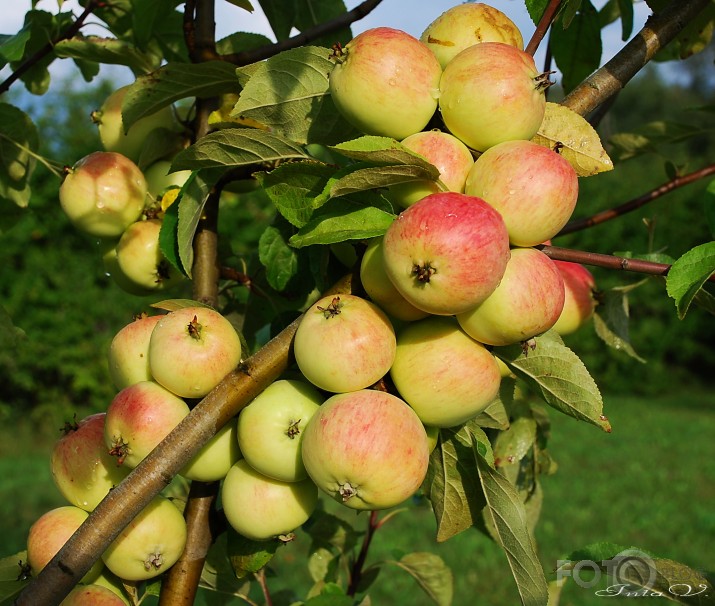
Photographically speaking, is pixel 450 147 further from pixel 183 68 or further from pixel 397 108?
pixel 183 68

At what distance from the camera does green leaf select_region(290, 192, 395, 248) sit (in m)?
0.83

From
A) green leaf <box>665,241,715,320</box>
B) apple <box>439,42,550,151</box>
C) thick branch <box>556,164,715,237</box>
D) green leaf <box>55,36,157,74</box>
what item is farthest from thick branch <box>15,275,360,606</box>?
thick branch <box>556,164,715,237</box>

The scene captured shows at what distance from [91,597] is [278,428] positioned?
335mm

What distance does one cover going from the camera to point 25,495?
221 inches

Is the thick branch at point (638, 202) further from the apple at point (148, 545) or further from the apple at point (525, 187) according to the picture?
the apple at point (148, 545)

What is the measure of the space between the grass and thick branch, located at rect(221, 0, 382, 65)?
2.72 m

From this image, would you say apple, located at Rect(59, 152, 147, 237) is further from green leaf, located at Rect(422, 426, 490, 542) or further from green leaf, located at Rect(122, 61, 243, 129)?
green leaf, located at Rect(422, 426, 490, 542)

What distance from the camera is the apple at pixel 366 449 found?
82 centimetres

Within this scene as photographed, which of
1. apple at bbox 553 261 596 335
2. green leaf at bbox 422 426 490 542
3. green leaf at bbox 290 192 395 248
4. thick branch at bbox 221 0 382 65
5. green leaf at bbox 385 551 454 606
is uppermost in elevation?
thick branch at bbox 221 0 382 65

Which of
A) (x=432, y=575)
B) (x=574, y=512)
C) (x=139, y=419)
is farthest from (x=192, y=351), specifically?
(x=574, y=512)

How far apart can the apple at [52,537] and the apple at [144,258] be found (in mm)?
394

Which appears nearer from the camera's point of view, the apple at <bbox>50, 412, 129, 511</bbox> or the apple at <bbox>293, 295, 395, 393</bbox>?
the apple at <bbox>293, 295, 395, 393</bbox>

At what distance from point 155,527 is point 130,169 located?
614mm

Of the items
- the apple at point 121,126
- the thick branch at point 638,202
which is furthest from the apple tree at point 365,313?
the thick branch at point 638,202
